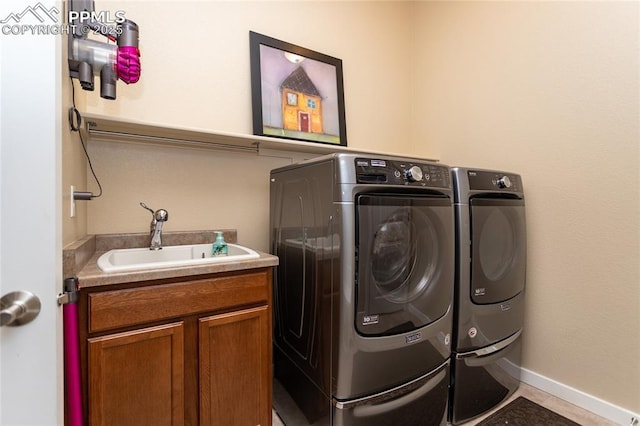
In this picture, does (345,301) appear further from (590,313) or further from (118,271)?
(590,313)

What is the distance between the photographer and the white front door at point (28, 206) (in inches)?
24.4

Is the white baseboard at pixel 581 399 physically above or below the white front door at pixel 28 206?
below

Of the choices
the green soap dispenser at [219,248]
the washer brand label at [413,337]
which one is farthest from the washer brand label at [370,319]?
the green soap dispenser at [219,248]

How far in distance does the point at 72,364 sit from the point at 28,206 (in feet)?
1.90

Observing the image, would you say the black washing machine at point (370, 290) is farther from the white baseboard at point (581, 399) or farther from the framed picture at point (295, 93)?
the white baseboard at point (581, 399)

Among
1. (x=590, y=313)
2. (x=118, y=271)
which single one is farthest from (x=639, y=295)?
(x=118, y=271)

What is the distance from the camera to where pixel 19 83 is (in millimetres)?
632

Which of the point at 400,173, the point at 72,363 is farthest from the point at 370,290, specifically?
the point at 72,363

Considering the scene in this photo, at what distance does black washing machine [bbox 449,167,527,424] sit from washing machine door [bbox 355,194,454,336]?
0.17 meters

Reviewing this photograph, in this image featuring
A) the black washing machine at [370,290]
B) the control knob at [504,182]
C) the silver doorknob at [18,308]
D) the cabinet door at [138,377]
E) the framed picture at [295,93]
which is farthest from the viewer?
the framed picture at [295,93]

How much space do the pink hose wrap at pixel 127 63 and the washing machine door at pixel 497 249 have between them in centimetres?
167

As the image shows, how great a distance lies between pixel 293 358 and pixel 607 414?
1.72 metres

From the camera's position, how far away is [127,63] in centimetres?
113

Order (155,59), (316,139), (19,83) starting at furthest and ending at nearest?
(316,139), (155,59), (19,83)
